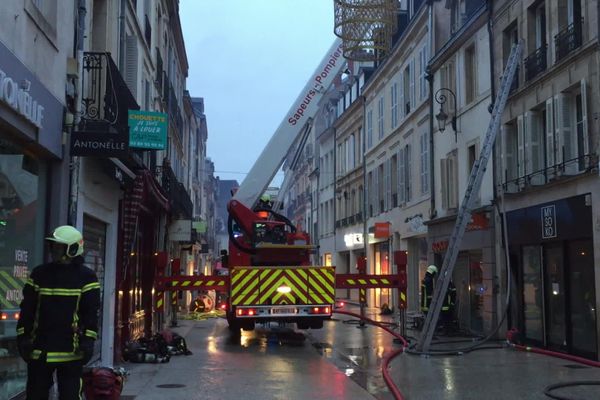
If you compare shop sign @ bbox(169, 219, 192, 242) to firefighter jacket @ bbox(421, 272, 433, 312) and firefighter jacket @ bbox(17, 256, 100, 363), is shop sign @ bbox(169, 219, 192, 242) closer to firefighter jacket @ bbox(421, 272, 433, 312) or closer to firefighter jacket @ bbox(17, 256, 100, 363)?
firefighter jacket @ bbox(421, 272, 433, 312)

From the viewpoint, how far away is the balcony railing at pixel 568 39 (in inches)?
472

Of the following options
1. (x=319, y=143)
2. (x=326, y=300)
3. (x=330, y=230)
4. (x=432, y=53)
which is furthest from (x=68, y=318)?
(x=319, y=143)

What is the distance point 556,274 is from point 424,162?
29.3 feet

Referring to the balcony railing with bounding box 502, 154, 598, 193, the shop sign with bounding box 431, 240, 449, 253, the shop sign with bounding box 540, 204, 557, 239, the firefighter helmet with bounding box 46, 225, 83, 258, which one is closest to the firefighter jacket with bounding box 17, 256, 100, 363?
the firefighter helmet with bounding box 46, 225, 83, 258

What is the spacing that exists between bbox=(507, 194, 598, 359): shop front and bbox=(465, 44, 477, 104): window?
14.1 ft

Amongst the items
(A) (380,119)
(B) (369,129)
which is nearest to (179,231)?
(A) (380,119)

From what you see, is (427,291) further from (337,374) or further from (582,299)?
(337,374)

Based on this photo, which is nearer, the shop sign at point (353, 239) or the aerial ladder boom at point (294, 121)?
the aerial ladder boom at point (294, 121)

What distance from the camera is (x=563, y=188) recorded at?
12.3 m

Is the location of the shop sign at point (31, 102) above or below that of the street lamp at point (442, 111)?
below

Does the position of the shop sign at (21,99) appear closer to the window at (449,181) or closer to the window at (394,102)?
the window at (449,181)

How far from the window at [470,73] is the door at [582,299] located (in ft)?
21.1

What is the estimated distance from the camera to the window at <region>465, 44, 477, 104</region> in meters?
17.5

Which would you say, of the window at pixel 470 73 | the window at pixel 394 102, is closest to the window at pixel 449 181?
the window at pixel 470 73
